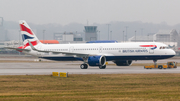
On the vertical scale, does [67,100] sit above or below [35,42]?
below

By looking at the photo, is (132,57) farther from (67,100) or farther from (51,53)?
(67,100)

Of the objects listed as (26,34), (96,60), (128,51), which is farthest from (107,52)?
(26,34)

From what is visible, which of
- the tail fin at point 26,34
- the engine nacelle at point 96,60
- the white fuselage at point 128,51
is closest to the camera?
the engine nacelle at point 96,60

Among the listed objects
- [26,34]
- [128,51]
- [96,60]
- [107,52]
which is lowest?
[96,60]

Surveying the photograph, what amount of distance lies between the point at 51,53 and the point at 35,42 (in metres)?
6.26

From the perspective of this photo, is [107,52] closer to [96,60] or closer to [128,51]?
[96,60]

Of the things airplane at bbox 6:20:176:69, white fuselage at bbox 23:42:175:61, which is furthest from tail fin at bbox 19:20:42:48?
white fuselage at bbox 23:42:175:61

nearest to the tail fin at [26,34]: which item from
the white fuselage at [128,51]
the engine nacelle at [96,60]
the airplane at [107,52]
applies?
the airplane at [107,52]

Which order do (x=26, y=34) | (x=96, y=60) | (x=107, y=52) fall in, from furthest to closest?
1. (x=26, y=34)
2. (x=107, y=52)
3. (x=96, y=60)

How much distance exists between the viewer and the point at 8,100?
61.8ft

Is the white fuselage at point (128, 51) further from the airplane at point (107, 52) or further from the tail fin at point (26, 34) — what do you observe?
the tail fin at point (26, 34)

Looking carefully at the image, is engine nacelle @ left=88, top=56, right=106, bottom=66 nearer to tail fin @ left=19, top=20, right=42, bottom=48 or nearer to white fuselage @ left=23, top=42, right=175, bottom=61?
white fuselage @ left=23, top=42, right=175, bottom=61

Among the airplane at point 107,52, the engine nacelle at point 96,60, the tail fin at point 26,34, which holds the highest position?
the tail fin at point 26,34

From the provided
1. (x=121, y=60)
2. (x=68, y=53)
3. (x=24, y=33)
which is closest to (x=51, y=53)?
(x=68, y=53)
